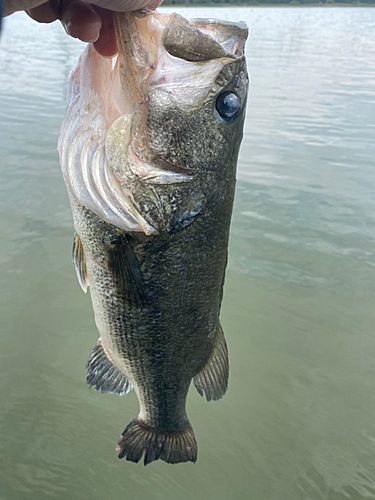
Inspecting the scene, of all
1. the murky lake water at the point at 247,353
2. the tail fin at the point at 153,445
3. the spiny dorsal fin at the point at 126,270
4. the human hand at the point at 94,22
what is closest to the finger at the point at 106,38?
the human hand at the point at 94,22

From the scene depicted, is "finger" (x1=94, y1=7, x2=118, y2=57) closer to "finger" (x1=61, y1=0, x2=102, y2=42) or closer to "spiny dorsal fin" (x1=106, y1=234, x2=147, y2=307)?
"finger" (x1=61, y1=0, x2=102, y2=42)

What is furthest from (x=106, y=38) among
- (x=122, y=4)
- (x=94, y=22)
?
(x=122, y=4)

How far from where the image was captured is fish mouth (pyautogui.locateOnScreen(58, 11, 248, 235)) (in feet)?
4.38

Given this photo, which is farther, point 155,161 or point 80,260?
point 80,260

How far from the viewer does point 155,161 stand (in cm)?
142

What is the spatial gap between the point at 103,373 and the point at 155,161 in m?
1.14

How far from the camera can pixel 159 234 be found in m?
1.48

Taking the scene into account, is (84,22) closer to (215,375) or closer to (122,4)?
(122,4)

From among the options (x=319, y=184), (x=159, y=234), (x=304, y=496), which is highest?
(x=159, y=234)

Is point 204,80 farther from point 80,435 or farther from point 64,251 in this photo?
point 64,251

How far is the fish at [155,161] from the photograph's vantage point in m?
1.36

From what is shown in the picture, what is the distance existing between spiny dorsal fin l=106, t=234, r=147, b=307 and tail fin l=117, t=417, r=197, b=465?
0.86 m

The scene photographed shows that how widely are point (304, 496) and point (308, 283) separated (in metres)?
2.21

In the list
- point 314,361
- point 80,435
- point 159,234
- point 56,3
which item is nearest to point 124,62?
point 56,3
